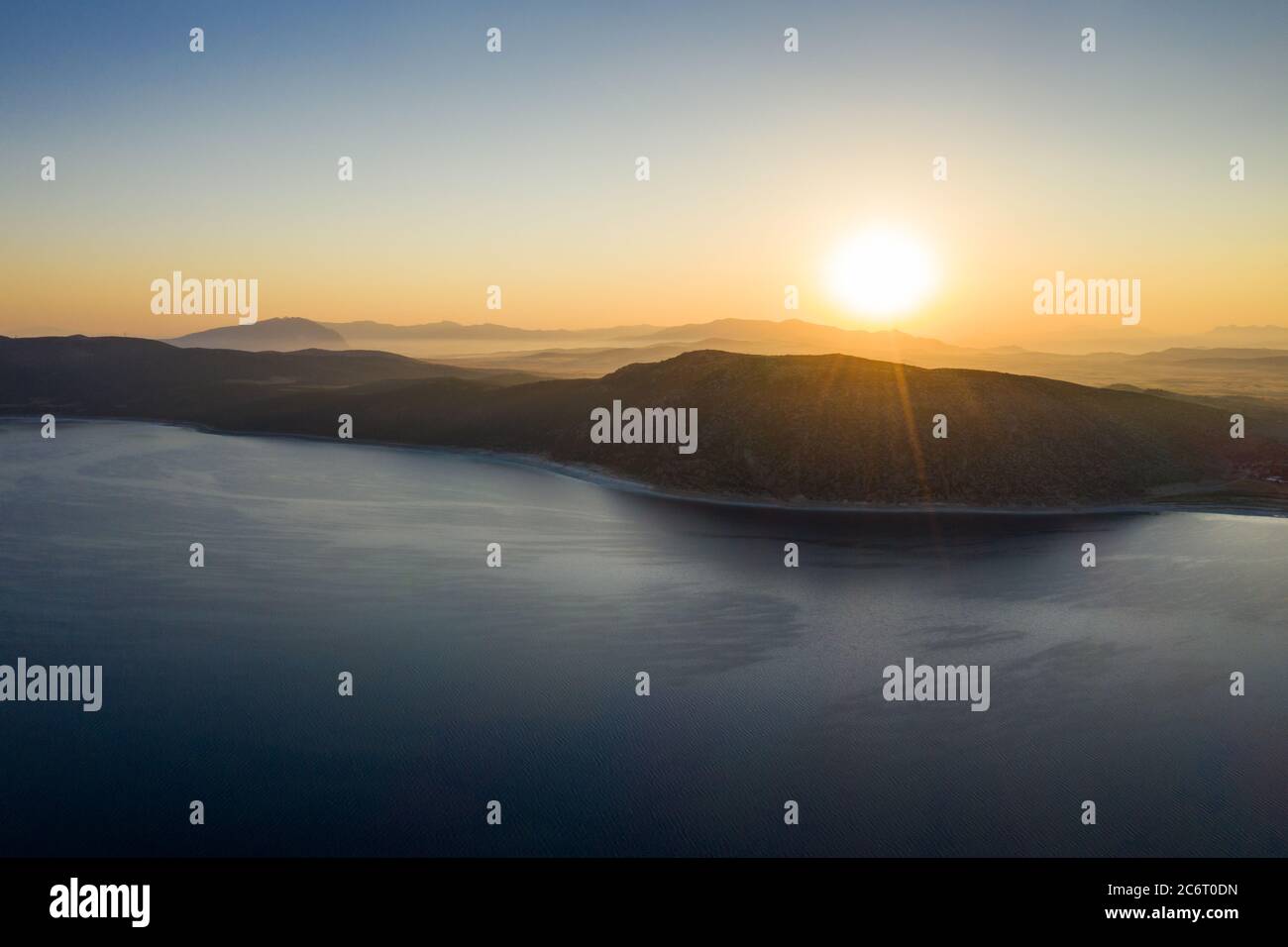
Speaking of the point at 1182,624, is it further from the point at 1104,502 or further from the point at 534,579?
the point at 1104,502

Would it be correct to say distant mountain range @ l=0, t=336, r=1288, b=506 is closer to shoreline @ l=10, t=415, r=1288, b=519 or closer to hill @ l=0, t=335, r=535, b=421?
shoreline @ l=10, t=415, r=1288, b=519

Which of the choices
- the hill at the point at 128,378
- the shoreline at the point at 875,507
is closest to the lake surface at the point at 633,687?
the shoreline at the point at 875,507

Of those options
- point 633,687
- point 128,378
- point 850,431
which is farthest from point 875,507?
point 128,378

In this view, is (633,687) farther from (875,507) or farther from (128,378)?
(128,378)

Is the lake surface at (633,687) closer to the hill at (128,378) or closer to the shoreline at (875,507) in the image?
the shoreline at (875,507)

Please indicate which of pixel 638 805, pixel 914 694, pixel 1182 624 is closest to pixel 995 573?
pixel 1182 624
